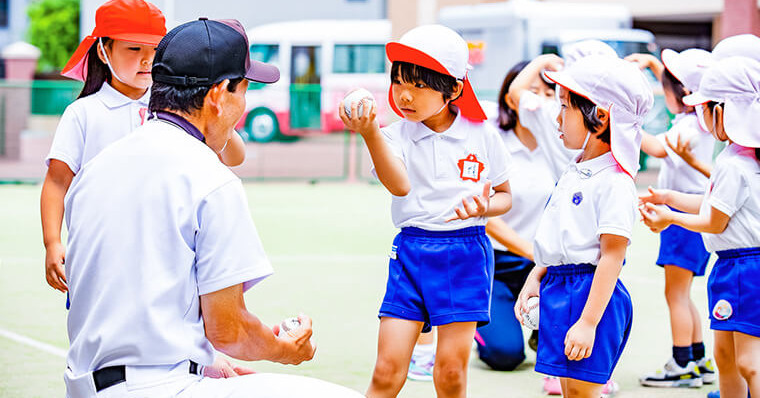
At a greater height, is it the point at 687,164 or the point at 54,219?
the point at 687,164

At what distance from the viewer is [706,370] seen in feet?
18.0

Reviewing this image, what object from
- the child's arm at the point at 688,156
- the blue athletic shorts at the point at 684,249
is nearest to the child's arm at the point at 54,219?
the child's arm at the point at 688,156

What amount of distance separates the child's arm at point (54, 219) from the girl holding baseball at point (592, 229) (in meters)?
1.87

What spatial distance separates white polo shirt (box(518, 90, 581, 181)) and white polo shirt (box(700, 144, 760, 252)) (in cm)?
118

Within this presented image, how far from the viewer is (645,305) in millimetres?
7363

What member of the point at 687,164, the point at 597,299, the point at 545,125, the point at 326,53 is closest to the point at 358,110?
the point at 597,299

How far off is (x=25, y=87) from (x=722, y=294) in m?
16.3

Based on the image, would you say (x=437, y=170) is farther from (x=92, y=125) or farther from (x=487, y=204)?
(x=92, y=125)

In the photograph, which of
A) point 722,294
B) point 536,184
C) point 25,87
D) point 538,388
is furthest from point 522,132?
point 25,87

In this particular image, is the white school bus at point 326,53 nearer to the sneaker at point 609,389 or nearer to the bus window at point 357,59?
the bus window at point 357,59

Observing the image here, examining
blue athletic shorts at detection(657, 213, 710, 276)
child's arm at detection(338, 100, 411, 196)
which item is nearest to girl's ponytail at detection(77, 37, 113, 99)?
child's arm at detection(338, 100, 411, 196)

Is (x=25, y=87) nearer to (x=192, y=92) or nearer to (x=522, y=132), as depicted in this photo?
(x=522, y=132)

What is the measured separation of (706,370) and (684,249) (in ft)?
2.26

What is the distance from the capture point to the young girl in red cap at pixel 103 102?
157 inches
